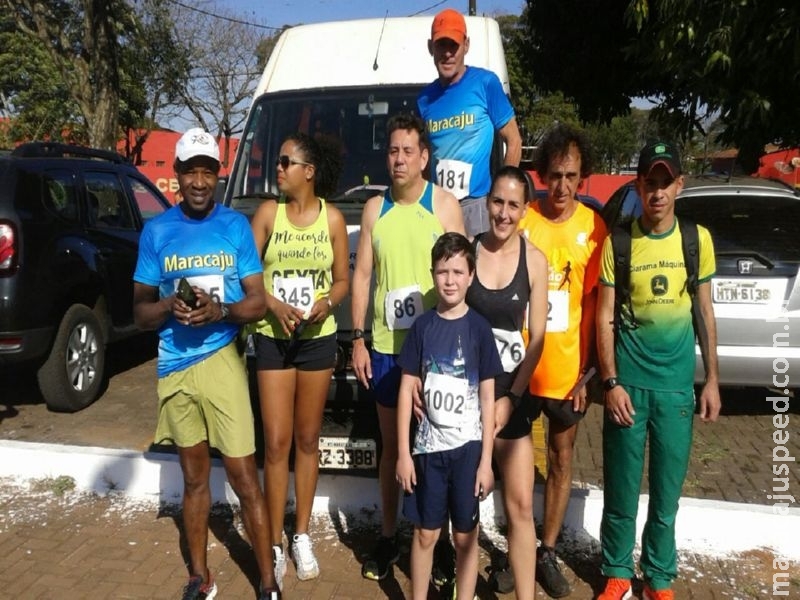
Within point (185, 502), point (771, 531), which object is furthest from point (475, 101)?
point (771, 531)

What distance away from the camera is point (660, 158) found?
3.09 meters

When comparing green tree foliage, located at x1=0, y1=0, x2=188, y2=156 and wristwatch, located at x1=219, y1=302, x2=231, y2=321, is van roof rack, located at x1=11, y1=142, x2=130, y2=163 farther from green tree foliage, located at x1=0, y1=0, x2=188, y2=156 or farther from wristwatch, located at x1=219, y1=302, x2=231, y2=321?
green tree foliage, located at x1=0, y1=0, x2=188, y2=156

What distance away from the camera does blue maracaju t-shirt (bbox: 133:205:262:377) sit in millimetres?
3201

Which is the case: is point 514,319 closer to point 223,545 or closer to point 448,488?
point 448,488

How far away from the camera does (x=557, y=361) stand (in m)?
3.37

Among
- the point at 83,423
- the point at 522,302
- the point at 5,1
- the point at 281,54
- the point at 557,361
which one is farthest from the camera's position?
the point at 5,1

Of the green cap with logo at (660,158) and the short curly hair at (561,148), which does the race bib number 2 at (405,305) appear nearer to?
the short curly hair at (561,148)

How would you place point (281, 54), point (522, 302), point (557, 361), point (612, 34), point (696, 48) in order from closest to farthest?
point (522, 302) → point (557, 361) → point (281, 54) → point (696, 48) → point (612, 34)

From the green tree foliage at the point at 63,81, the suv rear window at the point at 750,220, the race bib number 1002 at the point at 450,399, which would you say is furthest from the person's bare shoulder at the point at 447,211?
the green tree foliage at the point at 63,81

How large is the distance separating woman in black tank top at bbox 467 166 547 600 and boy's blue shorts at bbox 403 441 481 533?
207mm

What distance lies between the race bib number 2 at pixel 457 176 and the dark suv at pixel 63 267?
11.5 feet

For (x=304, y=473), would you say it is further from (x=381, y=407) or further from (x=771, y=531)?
(x=771, y=531)

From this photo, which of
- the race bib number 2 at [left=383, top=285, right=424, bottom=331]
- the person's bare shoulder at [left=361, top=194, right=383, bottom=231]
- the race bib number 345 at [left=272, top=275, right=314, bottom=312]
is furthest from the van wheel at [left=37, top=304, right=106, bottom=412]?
the race bib number 2 at [left=383, top=285, right=424, bottom=331]

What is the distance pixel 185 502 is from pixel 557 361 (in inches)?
73.5
